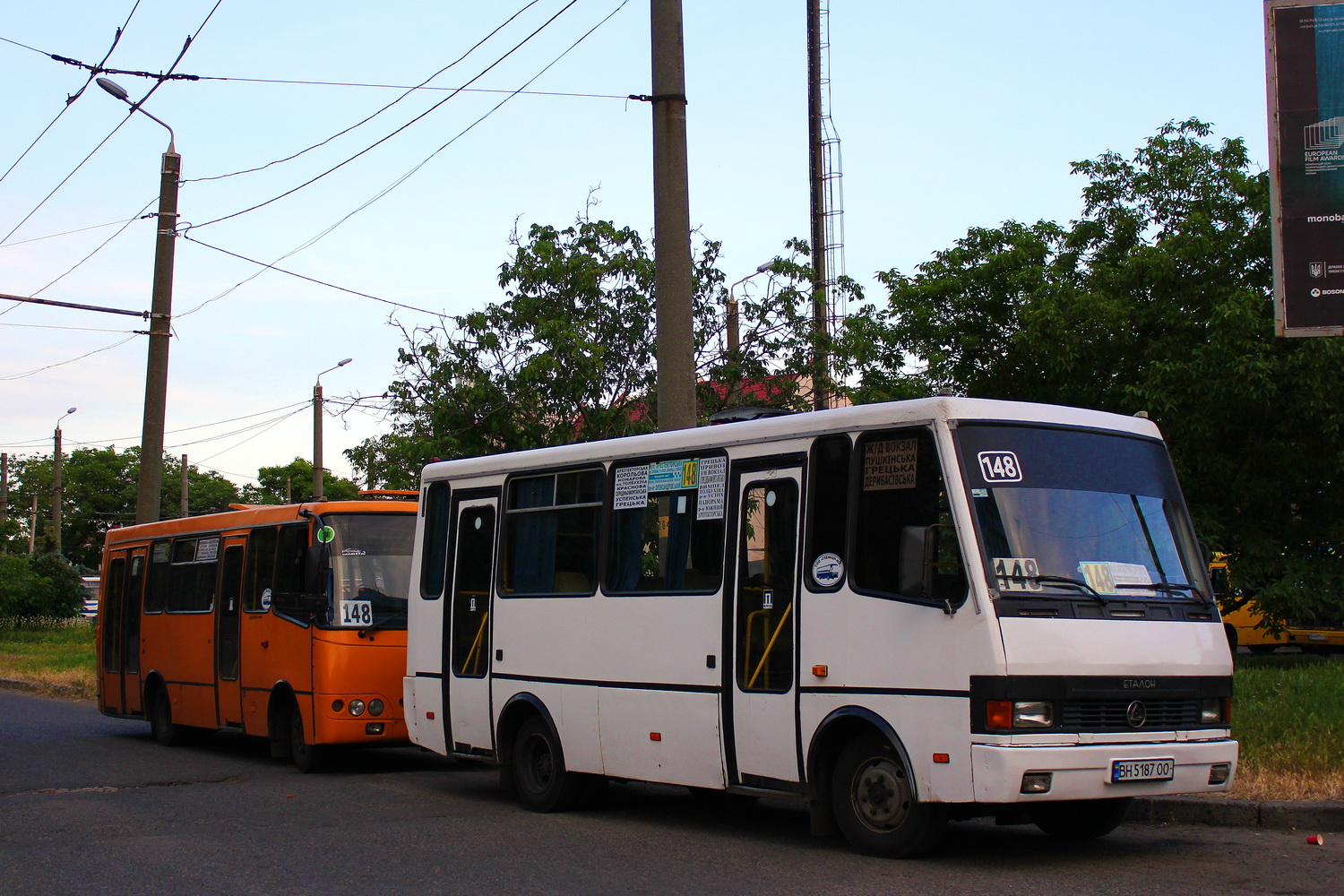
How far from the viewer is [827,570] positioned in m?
8.54

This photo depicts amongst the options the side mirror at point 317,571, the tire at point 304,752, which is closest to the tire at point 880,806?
the side mirror at point 317,571

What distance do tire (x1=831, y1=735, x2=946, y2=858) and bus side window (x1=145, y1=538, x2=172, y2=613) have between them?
1125 cm

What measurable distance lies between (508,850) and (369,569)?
561cm

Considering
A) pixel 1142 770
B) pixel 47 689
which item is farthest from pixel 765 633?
pixel 47 689

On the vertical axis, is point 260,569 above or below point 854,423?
below

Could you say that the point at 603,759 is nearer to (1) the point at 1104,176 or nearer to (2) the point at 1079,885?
(2) the point at 1079,885

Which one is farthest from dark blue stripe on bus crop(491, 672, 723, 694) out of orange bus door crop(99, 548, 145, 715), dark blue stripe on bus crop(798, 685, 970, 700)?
orange bus door crop(99, 548, 145, 715)

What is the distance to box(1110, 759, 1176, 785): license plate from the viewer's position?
7.60 m

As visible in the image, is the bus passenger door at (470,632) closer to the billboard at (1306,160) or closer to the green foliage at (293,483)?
the billboard at (1306,160)

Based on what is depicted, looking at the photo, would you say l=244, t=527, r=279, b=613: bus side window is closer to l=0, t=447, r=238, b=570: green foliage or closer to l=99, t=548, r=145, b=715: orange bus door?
l=99, t=548, r=145, b=715: orange bus door

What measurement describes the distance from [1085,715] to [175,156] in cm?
1803

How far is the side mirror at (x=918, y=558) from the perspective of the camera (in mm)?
7629

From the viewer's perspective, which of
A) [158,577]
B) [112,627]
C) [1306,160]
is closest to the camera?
[1306,160]

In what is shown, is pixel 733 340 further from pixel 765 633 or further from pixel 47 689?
pixel 47 689
